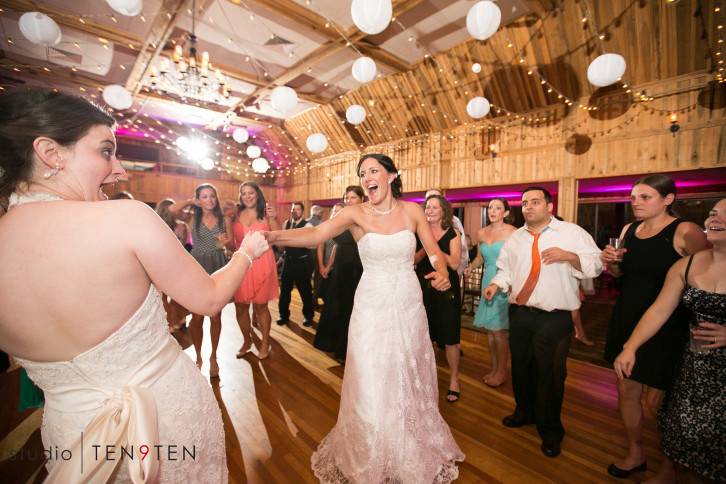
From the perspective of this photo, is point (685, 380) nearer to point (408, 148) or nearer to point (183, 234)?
point (183, 234)

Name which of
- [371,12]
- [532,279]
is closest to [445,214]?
[532,279]

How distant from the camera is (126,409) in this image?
33.8 inches

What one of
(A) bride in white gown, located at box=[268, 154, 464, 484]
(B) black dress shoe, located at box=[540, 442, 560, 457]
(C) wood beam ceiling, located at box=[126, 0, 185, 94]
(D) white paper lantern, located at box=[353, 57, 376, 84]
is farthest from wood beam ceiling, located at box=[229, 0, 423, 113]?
(B) black dress shoe, located at box=[540, 442, 560, 457]

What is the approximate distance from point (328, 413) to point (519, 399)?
5.43 feet

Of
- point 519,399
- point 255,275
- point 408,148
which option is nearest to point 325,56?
point 408,148

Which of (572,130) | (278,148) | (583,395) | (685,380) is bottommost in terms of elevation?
(583,395)

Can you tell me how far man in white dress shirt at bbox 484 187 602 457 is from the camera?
7.54 ft

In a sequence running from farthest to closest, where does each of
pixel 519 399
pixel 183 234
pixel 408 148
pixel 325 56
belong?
pixel 408 148 < pixel 325 56 < pixel 183 234 < pixel 519 399

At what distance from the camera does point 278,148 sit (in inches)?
516

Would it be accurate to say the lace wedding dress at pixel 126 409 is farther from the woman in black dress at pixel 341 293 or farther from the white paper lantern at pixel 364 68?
the white paper lantern at pixel 364 68

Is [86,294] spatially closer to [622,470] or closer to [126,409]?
[126,409]

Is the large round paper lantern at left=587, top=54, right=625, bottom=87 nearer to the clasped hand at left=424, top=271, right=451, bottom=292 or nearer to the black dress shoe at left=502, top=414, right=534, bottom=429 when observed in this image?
the clasped hand at left=424, top=271, right=451, bottom=292

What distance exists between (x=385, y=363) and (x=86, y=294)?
5.11 feet

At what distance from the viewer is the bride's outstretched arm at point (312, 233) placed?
5.98ft
